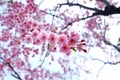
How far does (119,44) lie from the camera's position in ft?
32.3

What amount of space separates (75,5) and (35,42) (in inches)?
76.0

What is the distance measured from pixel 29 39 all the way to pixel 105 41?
559 centimetres

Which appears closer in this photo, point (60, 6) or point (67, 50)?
point (67, 50)

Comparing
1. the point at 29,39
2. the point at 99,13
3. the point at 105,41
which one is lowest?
the point at 105,41

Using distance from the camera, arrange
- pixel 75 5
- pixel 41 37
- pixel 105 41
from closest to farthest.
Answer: pixel 41 37
pixel 75 5
pixel 105 41

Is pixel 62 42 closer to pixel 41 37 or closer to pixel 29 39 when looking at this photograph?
pixel 41 37

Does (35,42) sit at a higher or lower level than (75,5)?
lower

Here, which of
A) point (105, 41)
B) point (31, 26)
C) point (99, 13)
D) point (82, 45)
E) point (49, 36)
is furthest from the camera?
point (105, 41)

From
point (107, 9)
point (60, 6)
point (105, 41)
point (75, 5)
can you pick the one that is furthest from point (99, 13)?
point (105, 41)

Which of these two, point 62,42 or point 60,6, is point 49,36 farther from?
point 60,6

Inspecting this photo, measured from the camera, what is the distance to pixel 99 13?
6.74 meters

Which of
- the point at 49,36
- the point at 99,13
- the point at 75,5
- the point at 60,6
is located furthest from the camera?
the point at 60,6

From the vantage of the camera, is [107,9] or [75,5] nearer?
[107,9]

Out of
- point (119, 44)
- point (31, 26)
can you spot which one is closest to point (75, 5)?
point (31, 26)
